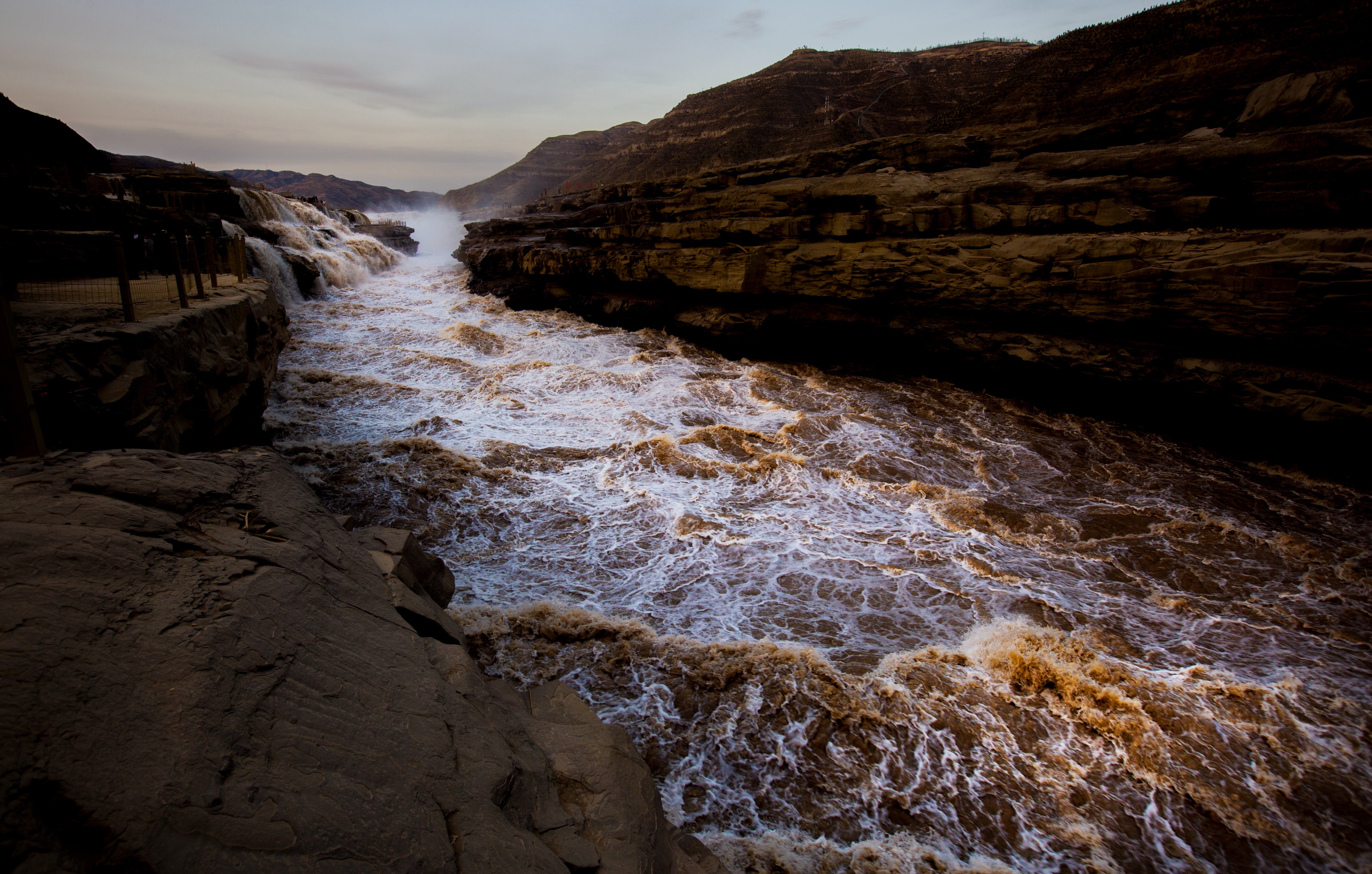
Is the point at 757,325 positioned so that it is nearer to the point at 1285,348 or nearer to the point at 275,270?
the point at 1285,348

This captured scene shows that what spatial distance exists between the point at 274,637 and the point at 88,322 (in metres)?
4.35

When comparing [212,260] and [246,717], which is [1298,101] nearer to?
[246,717]

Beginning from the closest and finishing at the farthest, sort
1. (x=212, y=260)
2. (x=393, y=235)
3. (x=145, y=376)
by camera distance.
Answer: (x=145, y=376)
(x=212, y=260)
(x=393, y=235)

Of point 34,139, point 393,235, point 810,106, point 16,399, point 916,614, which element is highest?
point 810,106

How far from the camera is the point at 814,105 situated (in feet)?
124

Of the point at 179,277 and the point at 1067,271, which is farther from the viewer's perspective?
the point at 1067,271

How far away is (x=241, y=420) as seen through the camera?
6410mm

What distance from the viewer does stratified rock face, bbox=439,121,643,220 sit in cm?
6378

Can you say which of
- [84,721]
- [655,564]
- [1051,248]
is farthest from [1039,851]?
[1051,248]

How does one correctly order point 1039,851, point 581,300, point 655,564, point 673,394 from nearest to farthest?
point 1039,851 < point 655,564 < point 673,394 < point 581,300

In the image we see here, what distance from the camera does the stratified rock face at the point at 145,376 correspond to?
353cm

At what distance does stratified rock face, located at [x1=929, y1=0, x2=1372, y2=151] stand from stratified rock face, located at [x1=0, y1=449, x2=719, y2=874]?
12.2 m

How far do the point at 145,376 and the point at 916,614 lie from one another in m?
6.28

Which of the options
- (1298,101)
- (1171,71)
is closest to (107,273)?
(1298,101)
